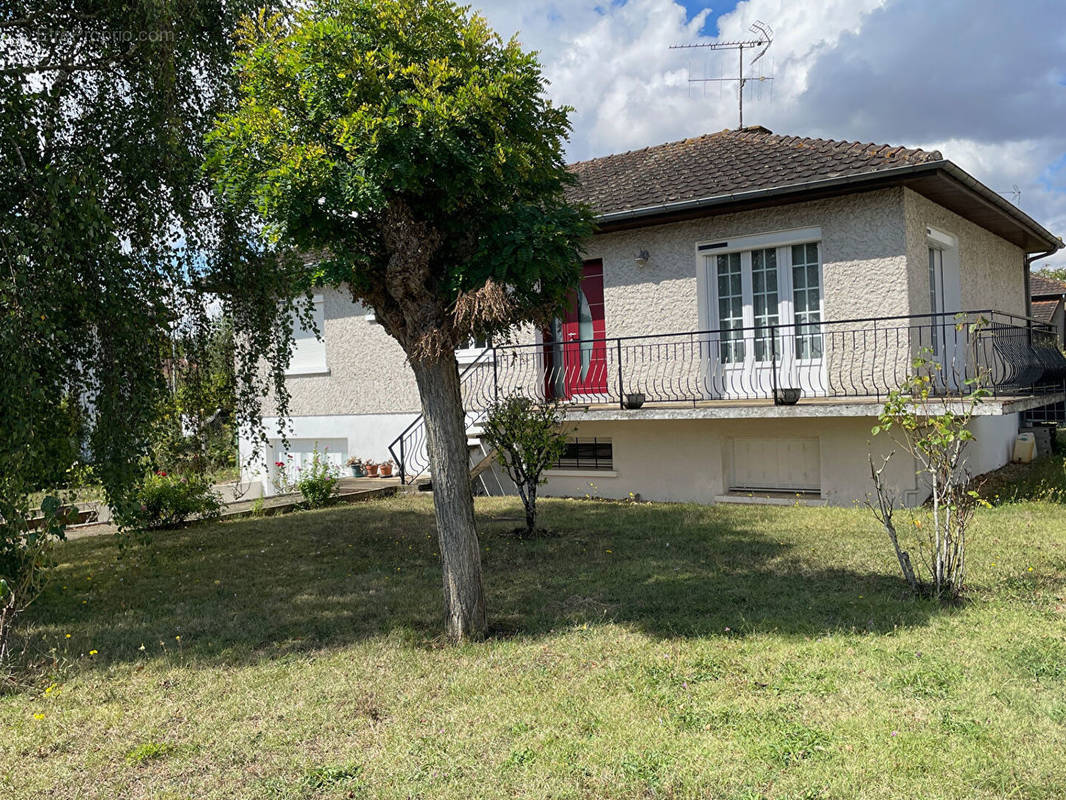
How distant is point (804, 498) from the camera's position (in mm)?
10984

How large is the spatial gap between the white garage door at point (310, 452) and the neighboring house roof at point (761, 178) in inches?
255

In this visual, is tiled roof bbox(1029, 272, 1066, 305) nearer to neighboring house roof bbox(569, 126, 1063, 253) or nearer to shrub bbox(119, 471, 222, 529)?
neighboring house roof bbox(569, 126, 1063, 253)

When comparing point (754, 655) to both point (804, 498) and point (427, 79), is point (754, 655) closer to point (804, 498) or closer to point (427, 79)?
point (427, 79)

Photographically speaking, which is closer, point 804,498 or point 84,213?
point 84,213

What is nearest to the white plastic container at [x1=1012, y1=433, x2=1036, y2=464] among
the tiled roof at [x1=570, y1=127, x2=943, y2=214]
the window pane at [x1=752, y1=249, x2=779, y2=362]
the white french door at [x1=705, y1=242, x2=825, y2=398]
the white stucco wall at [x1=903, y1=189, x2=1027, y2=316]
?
the white stucco wall at [x1=903, y1=189, x2=1027, y2=316]

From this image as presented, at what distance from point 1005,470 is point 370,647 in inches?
440

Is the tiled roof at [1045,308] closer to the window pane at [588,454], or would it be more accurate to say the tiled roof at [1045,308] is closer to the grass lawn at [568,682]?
the window pane at [588,454]

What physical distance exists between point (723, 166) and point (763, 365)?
3.01 meters

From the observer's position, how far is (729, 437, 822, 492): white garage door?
36.1 ft

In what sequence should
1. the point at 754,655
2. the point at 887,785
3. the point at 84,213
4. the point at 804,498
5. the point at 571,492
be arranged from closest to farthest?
the point at 887,785, the point at 754,655, the point at 84,213, the point at 804,498, the point at 571,492

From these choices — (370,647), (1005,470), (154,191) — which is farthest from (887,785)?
(1005,470)

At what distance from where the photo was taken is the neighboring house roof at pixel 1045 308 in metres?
21.7

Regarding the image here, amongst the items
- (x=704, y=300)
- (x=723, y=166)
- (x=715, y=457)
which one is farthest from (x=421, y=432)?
(x=723, y=166)

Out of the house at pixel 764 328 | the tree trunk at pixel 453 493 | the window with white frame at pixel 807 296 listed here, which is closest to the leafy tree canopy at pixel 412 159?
the tree trunk at pixel 453 493
